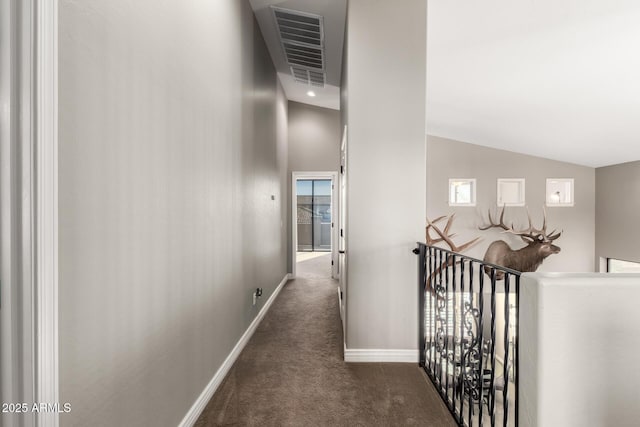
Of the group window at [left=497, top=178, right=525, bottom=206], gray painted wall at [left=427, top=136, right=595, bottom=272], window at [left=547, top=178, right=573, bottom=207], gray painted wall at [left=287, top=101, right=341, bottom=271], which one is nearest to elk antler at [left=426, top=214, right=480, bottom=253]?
gray painted wall at [left=427, top=136, right=595, bottom=272]

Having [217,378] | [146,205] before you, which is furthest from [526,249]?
[146,205]

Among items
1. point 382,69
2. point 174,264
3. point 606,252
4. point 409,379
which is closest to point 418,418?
point 409,379

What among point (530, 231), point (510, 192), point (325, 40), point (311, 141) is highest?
point (325, 40)

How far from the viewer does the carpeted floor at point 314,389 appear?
191 centimetres

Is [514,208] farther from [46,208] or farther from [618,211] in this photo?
[46,208]

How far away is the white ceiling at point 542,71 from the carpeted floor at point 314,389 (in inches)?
113

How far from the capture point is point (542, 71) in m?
3.20

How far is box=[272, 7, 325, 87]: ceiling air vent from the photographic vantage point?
336cm

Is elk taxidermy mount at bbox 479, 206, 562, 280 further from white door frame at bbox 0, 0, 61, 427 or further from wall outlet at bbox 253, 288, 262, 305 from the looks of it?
white door frame at bbox 0, 0, 61, 427

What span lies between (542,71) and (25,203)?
4023 millimetres

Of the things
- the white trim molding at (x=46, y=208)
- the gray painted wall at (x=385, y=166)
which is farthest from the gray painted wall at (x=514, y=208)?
the white trim molding at (x=46, y=208)

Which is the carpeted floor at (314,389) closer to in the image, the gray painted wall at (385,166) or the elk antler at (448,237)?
the gray painted wall at (385,166)

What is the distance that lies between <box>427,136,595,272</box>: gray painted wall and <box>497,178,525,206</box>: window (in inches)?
3.2

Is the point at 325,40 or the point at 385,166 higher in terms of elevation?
the point at 325,40
